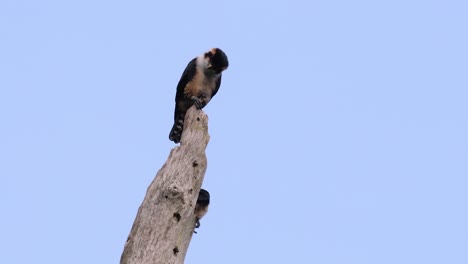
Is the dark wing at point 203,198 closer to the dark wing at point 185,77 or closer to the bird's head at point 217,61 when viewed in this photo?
the dark wing at point 185,77

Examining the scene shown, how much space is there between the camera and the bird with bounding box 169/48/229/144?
1045 centimetres

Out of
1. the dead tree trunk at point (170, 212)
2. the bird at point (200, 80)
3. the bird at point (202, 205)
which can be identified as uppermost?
the bird at point (200, 80)

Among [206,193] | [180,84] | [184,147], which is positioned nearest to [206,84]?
[180,84]

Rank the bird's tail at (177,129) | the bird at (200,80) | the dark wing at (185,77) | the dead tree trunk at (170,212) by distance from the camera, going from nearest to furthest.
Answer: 1. the dead tree trunk at (170,212)
2. the bird's tail at (177,129)
3. the bird at (200,80)
4. the dark wing at (185,77)

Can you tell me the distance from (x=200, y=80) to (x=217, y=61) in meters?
0.36

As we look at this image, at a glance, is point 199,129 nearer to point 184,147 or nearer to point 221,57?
point 184,147

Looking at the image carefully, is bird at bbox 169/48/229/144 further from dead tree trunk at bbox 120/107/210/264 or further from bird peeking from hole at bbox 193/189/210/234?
dead tree trunk at bbox 120/107/210/264

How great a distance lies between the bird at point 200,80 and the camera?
34.3 feet

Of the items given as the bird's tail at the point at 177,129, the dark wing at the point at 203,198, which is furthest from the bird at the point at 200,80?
the dark wing at the point at 203,198

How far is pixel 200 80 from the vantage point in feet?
34.5

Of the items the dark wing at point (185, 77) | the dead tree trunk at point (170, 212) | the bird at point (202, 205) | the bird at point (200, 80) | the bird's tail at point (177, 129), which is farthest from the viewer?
the dark wing at point (185, 77)

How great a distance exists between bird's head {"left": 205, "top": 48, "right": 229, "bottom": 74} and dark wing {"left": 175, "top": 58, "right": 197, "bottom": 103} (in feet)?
0.69

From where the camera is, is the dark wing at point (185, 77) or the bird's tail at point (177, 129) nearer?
the bird's tail at point (177, 129)

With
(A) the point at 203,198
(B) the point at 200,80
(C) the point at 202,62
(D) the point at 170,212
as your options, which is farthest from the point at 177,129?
(D) the point at 170,212
